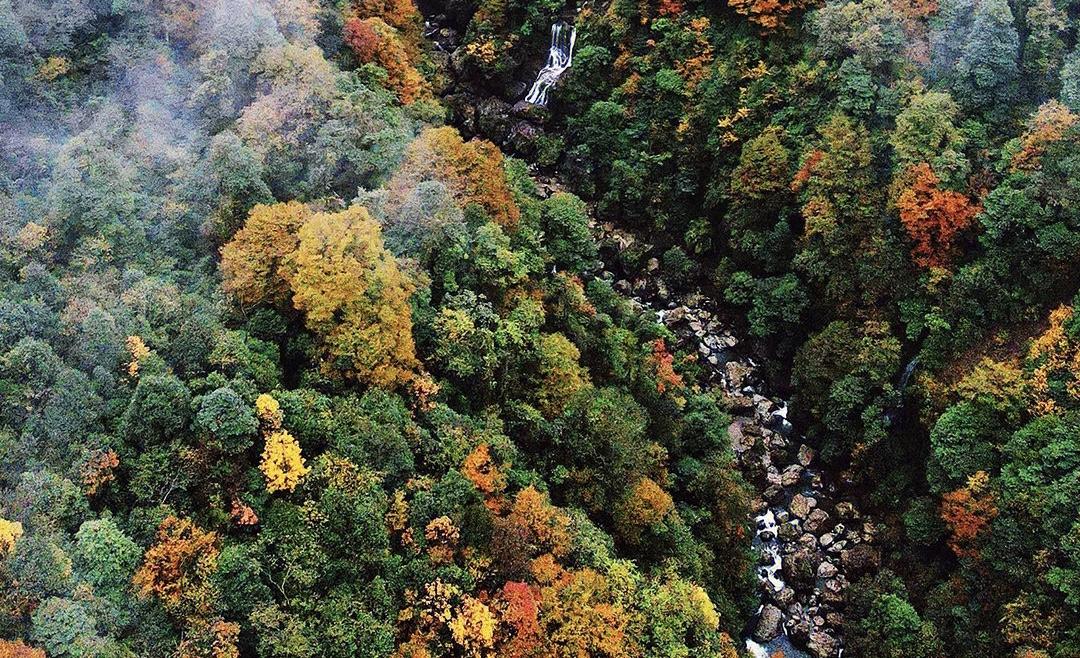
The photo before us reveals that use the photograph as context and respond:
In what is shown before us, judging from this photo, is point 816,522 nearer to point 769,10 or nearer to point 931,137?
point 931,137

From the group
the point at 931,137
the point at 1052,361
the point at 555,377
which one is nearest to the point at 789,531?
the point at 1052,361

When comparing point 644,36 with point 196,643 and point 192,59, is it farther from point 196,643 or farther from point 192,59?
point 196,643

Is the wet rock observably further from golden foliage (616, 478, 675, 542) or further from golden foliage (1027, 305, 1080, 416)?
golden foliage (1027, 305, 1080, 416)

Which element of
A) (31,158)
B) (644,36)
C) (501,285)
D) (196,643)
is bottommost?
(196,643)

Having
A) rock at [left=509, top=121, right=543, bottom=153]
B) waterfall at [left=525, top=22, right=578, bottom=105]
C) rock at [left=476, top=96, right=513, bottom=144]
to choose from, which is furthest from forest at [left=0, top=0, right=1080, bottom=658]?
rock at [left=476, top=96, right=513, bottom=144]

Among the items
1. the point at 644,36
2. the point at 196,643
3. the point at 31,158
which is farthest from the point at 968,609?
the point at 31,158

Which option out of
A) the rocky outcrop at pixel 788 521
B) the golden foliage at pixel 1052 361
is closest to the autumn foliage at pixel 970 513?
the golden foliage at pixel 1052 361

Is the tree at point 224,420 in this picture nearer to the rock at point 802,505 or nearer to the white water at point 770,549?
the white water at point 770,549
